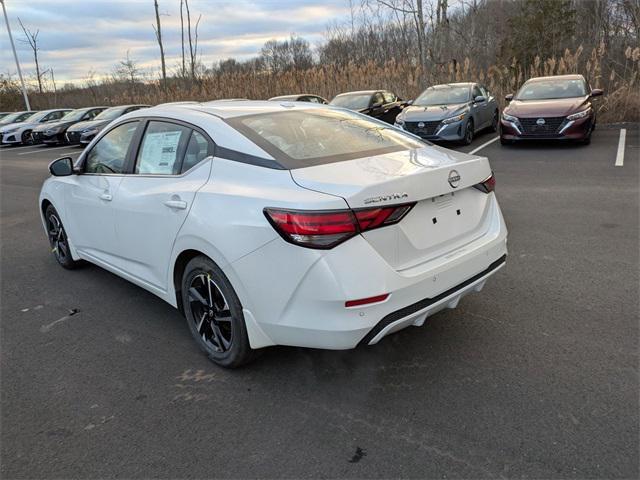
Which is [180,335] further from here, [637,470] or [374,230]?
[637,470]

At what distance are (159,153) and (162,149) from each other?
42 mm

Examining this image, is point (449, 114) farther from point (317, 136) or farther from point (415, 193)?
point (415, 193)

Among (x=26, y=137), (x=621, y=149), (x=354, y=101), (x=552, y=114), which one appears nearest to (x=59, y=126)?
(x=26, y=137)

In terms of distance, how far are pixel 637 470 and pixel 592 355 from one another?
36.5 inches

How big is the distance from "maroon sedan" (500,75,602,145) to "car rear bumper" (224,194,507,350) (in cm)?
922

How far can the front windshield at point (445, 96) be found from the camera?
41.2ft

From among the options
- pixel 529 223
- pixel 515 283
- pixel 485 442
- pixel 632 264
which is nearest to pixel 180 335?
pixel 485 442

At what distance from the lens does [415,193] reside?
2.52 m

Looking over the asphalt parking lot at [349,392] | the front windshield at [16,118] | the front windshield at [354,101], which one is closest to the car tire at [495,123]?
the front windshield at [354,101]

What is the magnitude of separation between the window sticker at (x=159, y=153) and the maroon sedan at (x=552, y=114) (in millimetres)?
9413

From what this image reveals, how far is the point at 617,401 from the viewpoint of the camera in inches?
99.3

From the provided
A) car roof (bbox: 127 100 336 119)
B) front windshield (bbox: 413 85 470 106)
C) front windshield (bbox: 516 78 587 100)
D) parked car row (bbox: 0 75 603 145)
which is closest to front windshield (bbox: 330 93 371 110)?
parked car row (bbox: 0 75 603 145)

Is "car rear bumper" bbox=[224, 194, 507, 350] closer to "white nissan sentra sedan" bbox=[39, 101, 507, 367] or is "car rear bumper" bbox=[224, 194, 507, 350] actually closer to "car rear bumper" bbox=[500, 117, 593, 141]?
"white nissan sentra sedan" bbox=[39, 101, 507, 367]

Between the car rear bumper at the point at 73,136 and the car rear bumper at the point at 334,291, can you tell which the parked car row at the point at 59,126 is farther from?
the car rear bumper at the point at 334,291
